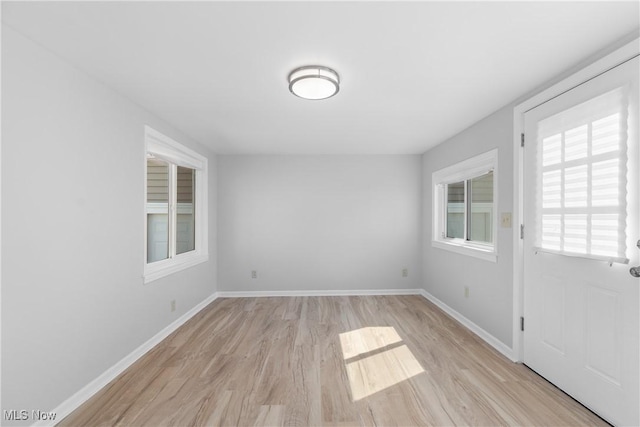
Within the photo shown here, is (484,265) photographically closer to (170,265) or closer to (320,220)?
(320,220)

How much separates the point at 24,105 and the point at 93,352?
1.72 m

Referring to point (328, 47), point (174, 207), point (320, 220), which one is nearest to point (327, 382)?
point (328, 47)

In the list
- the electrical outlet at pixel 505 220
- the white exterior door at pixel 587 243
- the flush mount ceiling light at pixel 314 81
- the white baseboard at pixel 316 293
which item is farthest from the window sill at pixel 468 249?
the flush mount ceiling light at pixel 314 81

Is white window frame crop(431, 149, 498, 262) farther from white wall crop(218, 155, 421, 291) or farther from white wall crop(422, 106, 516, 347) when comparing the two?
white wall crop(218, 155, 421, 291)

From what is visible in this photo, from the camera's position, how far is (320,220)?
485cm

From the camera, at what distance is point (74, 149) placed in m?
1.99

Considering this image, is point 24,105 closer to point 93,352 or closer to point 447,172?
point 93,352

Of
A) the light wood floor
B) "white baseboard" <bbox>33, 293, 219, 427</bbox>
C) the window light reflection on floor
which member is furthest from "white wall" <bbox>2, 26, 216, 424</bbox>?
the window light reflection on floor

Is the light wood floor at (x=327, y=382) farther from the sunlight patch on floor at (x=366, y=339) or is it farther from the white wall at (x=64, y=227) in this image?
the white wall at (x=64, y=227)

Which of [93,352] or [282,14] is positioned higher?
[282,14]

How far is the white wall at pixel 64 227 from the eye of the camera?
159cm

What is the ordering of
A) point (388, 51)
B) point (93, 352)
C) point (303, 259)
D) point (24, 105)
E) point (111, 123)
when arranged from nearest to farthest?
point (24, 105) → point (388, 51) → point (93, 352) → point (111, 123) → point (303, 259)

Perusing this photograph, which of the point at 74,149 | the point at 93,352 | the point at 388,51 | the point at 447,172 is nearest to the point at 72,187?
the point at 74,149

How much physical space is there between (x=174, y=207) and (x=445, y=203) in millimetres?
3838
